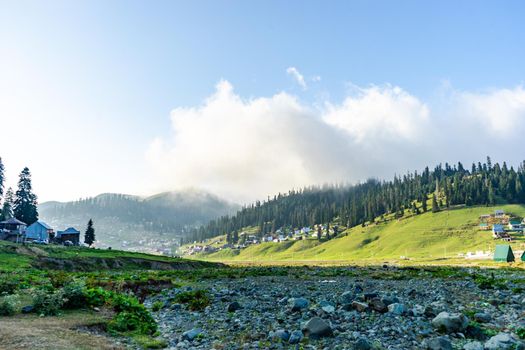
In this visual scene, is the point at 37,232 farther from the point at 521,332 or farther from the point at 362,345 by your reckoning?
the point at 521,332

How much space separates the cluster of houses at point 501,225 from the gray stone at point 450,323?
181792 mm

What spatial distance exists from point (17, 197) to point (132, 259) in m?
58.7

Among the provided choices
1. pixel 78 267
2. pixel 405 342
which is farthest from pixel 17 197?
pixel 405 342

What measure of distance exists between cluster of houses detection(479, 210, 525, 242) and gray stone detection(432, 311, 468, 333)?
181792 millimetres

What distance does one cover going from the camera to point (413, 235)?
7594 inches

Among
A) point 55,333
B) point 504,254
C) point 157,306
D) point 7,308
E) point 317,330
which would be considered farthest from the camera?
point 504,254

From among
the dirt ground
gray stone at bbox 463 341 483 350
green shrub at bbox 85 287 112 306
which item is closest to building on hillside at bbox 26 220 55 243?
green shrub at bbox 85 287 112 306

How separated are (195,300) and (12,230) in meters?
92.8

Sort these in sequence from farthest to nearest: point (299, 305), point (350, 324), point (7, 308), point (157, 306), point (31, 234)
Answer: point (31, 234) < point (157, 306) < point (299, 305) < point (7, 308) < point (350, 324)

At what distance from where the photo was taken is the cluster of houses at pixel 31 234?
90.8 metres

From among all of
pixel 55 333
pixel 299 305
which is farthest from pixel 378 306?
pixel 55 333

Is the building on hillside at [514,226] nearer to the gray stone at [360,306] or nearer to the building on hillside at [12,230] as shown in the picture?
the gray stone at [360,306]

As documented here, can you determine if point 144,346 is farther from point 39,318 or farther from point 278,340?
point 39,318

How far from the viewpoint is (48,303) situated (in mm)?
17297
